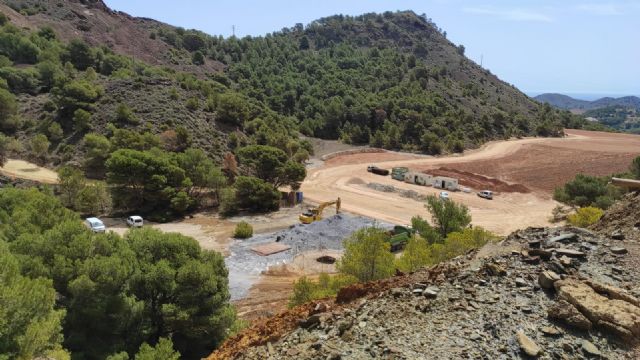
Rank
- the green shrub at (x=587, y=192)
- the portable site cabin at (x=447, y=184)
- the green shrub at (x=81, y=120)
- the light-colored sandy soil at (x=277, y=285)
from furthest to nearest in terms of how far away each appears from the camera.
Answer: the portable site cabin at (x=447, y=184), the green shrub at (x=81, y=120), the green shrub at (x=587, y=192), the light-colored sandy soil at (x=277, y=285)

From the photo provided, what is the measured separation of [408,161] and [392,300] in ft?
268

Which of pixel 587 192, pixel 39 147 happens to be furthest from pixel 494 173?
pixel 39 147

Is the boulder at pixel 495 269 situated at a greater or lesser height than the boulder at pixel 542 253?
lesser

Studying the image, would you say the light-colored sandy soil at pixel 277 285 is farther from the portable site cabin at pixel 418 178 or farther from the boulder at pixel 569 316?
the portable site cabin at pixel 418 178

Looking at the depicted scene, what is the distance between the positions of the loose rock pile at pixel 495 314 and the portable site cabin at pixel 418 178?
59224 millimetres

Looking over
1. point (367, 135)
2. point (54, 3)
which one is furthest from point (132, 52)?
point (367, 135)

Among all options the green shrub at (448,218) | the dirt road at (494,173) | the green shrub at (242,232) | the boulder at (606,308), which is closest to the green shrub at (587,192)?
the dirt road at (494,173)

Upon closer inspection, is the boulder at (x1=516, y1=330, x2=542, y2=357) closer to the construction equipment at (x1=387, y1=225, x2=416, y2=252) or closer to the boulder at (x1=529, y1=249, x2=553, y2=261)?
the boulder at (x1=529, y1=249, x2=553, y2=261)

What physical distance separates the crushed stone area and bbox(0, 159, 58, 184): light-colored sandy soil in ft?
104

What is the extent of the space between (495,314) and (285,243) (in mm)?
33936

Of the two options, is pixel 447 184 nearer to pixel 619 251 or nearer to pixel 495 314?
pixel 619 251

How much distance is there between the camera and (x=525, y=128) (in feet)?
421

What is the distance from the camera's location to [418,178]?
7231cm

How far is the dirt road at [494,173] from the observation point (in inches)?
2263
